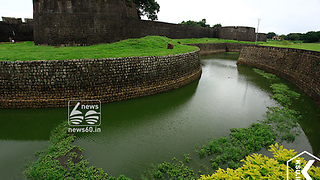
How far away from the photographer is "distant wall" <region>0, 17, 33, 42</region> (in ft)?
49.0

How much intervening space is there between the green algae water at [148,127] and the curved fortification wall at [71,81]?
0.41 metres

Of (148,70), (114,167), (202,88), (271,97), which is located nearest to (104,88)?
(148,70)

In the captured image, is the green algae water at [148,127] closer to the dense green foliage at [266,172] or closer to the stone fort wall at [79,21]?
the dense green foliage at [266,172]

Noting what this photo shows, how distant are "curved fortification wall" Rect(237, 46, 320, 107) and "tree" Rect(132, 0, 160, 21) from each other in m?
14.7

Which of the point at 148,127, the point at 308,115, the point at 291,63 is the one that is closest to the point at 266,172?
the point at 148,127

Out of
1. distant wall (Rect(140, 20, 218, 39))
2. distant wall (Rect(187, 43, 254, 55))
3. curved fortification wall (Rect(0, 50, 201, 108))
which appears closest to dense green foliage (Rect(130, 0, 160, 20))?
distant wall (Rect(140, 20, 218, 39))

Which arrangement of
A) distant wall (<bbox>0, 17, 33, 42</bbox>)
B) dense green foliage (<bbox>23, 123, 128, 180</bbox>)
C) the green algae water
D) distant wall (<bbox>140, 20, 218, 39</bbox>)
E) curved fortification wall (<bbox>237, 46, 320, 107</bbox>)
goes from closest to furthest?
dense green foliage (<bbox>23, 123, 128, 180</bbox>)
the green algae water
curved fortification wall (<bbox>237, 46, 320, 107</bbox>)
distant wall (<bbox>0, 17, 33, 42</bbox>)
distant wall (<bbox>140, 20, 218, 39</bbox>)

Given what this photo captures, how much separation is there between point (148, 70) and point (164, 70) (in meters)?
1.08

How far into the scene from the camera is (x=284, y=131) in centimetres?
603

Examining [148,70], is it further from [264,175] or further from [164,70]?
[264,175]

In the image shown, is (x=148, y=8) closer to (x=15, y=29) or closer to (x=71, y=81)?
(x=15, y=29)

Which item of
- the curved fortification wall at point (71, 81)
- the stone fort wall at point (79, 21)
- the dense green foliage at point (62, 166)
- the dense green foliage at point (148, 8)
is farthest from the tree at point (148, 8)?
the dense green foliage at point (62, 166)

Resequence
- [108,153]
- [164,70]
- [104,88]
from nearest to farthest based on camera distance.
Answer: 1. [108,153]
2. [104,88]
3. [164,70]

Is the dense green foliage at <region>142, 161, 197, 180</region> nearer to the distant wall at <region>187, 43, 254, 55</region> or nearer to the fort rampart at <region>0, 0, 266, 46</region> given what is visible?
the fort rampart at <region>0, 0, 266, 46</region>
